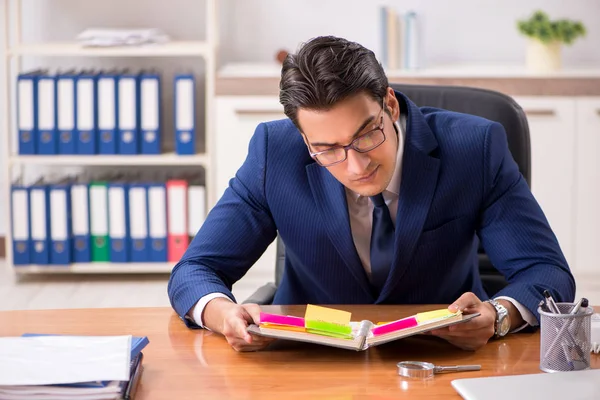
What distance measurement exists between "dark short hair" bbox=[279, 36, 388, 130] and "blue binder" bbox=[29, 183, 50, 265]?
2.43 metres

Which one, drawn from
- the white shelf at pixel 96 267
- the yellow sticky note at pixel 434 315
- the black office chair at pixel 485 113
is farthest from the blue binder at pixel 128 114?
the yellow sticky note at pixel 434 315

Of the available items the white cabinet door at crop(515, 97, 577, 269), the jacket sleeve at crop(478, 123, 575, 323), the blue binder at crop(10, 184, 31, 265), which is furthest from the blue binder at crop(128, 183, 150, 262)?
the jacket sleeve at crop(478, 123, 575, 323)

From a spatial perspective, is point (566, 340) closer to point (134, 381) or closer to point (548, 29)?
point (134, 381)

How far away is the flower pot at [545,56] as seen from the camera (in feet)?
12.2

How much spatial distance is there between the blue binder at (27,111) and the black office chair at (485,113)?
2029mm

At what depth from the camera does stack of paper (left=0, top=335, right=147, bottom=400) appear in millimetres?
1192

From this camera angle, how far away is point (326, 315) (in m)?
1.40

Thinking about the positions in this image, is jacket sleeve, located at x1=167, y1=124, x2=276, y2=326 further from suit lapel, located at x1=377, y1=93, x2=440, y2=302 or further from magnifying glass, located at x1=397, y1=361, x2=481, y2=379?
magnifying glass, located at x1=397, y1=361, x2=481, y2=379

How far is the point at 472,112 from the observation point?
2.07 metres

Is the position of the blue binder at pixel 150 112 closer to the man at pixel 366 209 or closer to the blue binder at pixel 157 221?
the blue binder at pixel 157 221

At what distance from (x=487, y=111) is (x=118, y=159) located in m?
2.11

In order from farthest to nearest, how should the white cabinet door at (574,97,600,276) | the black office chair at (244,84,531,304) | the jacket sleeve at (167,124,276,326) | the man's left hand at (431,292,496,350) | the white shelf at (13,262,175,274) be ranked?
1. the white shelf at (13,262,175,274)
2. the white cabinet door at (574,97,600,276)
3. the black office chair at (244,84,531,304)
4. the jacket sleeve at (167,124,276,326)
5. the man's left hand at (431,292,496,350)

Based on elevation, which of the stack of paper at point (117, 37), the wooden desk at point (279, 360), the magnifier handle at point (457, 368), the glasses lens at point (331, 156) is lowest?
the wooden desk at point (279, 360)

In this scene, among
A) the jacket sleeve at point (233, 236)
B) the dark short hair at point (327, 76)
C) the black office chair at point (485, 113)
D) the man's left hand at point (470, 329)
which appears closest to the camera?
the man's left hand at point (470, 329)
